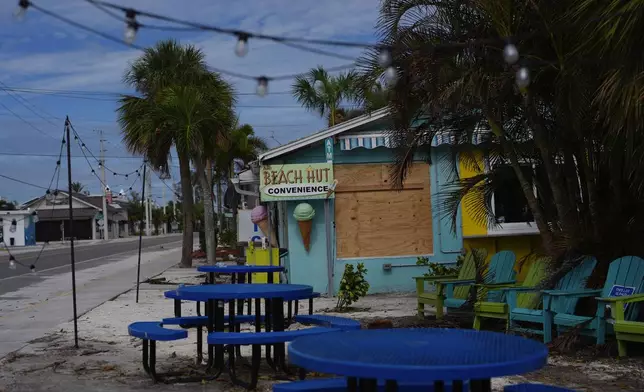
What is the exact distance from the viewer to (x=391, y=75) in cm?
1009

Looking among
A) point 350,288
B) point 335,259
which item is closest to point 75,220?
point 335,259

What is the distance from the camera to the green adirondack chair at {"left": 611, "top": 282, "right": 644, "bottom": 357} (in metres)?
8.04

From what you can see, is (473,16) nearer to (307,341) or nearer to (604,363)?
(604,363)

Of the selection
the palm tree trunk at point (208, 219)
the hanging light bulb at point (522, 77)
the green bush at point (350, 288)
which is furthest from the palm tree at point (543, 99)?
the palm tree trunk at point (208, 219)

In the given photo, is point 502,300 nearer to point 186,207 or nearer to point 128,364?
point 128,364

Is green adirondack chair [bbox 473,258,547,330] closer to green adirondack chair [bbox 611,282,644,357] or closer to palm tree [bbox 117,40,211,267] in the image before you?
green adirondack chair [bbox 611,282,644,357]

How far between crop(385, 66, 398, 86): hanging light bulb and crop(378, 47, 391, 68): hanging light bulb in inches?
3.0

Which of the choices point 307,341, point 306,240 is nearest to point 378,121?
point 306,240

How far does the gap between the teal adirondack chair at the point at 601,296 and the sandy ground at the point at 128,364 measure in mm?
310

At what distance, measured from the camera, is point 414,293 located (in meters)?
16.5

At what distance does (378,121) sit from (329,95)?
1396 cm

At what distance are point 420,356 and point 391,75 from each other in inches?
256

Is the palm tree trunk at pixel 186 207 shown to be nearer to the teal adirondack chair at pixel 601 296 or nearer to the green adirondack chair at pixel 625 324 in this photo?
the teal adirondack chair at pixel 601 296

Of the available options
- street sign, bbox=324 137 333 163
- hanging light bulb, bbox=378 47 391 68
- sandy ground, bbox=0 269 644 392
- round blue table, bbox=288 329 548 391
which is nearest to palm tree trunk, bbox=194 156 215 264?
street sign, bbox=324 137 333 163
